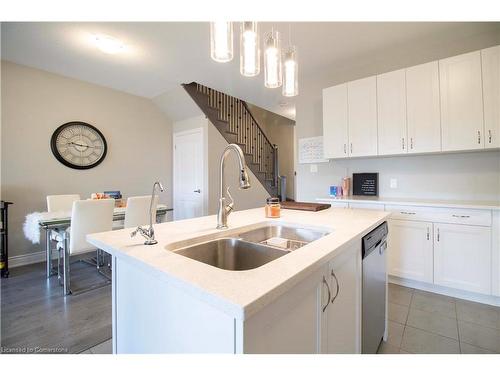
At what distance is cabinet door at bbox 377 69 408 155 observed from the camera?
2.63 meters

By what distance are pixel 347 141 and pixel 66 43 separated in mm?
3393

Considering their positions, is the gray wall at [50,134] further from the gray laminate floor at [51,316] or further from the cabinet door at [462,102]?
the cabinet door at [462,102]

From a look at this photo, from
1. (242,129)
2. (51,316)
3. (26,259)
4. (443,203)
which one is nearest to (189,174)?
(242,129)

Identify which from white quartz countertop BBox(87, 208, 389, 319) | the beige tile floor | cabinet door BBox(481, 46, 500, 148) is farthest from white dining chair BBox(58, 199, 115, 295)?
cabinet door BBox(481, 46, 500, 148)

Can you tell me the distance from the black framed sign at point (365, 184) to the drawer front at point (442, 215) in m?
0.51

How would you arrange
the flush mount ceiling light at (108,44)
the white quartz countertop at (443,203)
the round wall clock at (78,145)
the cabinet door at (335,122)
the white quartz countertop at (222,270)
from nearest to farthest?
the white quartz countertop at (222,270)
the white quartz countertop at (443,203)
the flush mount ceiling light at (108,44)
the cabinet door at (335,122)
the round wall clock at (78,145)

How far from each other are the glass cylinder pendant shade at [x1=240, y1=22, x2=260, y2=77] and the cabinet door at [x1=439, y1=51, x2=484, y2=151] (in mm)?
2111

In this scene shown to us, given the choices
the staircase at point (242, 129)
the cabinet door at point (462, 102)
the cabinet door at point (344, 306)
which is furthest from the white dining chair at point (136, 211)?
the cabinet door at point (462, 102)

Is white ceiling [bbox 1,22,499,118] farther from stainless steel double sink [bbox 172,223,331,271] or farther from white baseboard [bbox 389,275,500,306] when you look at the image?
white baseboard [bbox 389,275,500,306]

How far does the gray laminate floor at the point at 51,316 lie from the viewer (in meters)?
1.69

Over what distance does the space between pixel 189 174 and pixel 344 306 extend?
4040 millimetres
